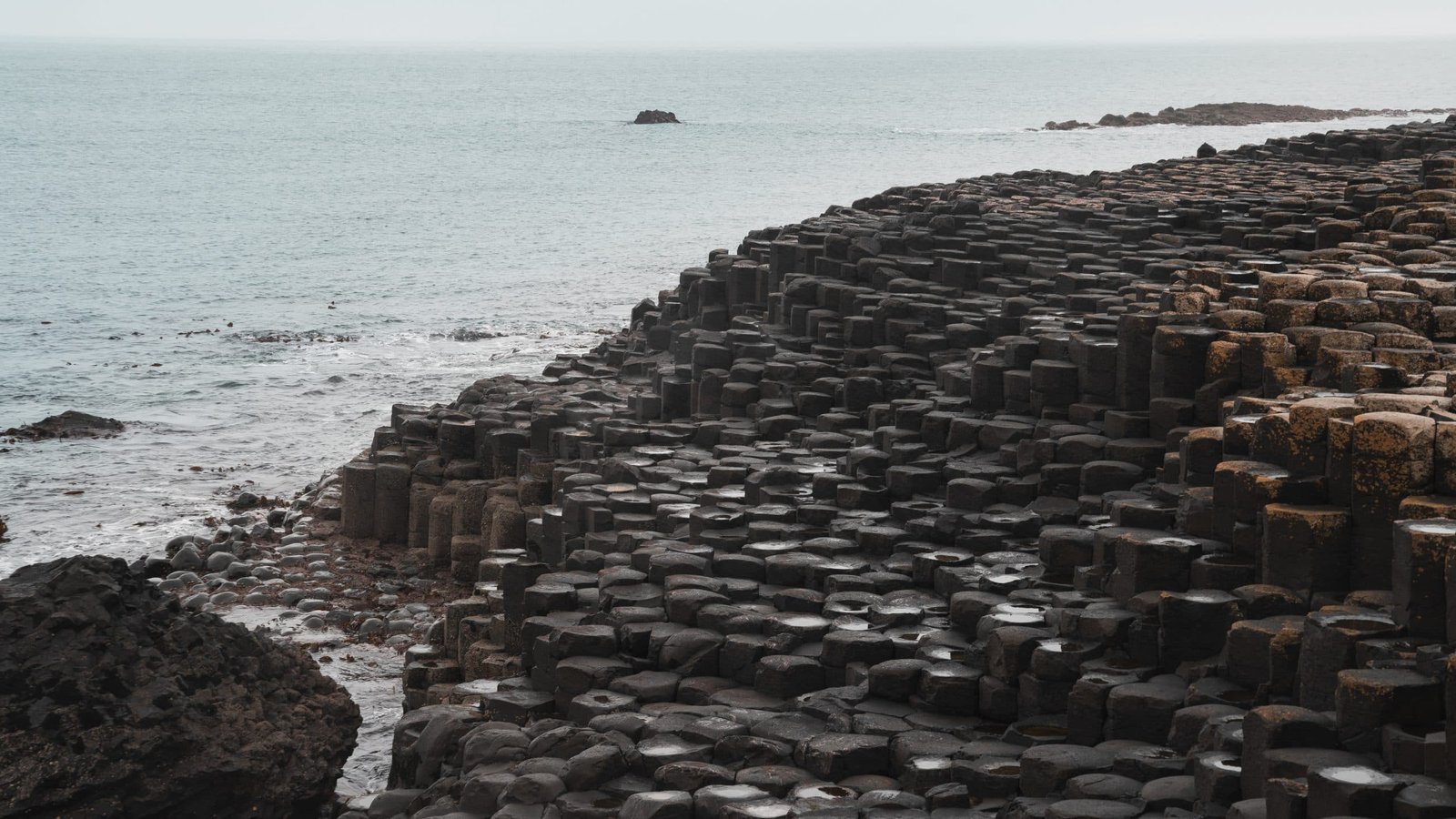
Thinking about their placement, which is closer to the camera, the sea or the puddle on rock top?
the puddle on rock top

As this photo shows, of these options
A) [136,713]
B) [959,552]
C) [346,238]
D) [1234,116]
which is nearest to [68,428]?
[136,713]

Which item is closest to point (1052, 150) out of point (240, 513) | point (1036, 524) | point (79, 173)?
point (79, 173)

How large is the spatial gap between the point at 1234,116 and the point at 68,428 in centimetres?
8578

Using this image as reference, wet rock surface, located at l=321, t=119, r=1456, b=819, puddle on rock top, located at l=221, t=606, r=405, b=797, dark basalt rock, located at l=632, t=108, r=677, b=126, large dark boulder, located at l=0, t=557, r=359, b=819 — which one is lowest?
puddle on rock top, located at l=221, t=606, r=405, b=797

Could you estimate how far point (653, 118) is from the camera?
116688 millimetres

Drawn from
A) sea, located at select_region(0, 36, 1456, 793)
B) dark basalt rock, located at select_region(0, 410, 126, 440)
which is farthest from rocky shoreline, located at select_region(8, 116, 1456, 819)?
dark basalt rock, located at select_region(0, 410, 126, 440)

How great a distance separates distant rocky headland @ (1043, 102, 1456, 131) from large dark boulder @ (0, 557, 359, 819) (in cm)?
8663

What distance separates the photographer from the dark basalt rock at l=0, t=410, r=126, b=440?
25297 mm

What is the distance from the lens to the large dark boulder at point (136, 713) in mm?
8953

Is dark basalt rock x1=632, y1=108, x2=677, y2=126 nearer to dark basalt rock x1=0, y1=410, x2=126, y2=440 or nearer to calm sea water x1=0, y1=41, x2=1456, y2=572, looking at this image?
calm sea water x1=0, y1=41, x2=1456, y2=572

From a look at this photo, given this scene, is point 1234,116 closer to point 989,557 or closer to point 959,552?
point 959,552

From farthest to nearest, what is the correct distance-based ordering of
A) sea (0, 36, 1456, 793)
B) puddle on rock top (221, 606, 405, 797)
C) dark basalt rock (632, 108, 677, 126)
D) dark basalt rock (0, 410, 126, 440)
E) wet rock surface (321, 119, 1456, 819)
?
1. dark basalt rock (632, 108, 677, 126)
2. dark basalt rock (0, 410, 126, 440)
3. sea (0, 36, 1456, 793)
4. puddle on rock top (221, 606, 405, 797)
5. wet rock surface (321, 119, 1456, 819)

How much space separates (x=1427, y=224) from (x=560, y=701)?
32.8 feet

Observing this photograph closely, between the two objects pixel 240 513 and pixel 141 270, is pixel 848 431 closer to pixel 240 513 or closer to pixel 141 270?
pixel 240 513
